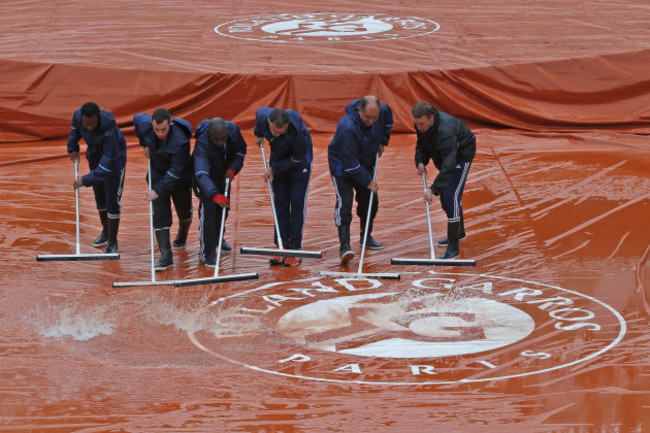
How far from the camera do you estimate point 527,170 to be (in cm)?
979

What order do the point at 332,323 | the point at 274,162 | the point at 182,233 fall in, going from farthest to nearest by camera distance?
the point at 182,233 < the point at 274,162 < the point at 332,323

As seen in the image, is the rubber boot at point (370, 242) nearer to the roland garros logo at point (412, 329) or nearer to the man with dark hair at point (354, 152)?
the man with dark hair at point (354, 152)

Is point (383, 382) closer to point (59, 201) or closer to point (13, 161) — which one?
point (59, 201)

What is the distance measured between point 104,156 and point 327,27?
6.41 m

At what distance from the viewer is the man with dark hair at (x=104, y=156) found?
7301mm

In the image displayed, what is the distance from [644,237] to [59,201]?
5.21 metres

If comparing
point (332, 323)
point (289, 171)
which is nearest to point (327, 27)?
point (289, 171)

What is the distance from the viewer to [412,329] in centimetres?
591

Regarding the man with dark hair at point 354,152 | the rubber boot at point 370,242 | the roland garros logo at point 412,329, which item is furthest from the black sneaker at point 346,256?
the rubber boot at point 370,242

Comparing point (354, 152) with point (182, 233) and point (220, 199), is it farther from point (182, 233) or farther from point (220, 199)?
point (182, 233)

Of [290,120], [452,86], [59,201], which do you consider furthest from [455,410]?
[452,86]

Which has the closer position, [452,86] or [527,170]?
[527,170]

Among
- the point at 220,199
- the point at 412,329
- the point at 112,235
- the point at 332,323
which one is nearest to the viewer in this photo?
the point at 412,329

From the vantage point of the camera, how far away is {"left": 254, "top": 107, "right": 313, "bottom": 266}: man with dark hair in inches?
280
